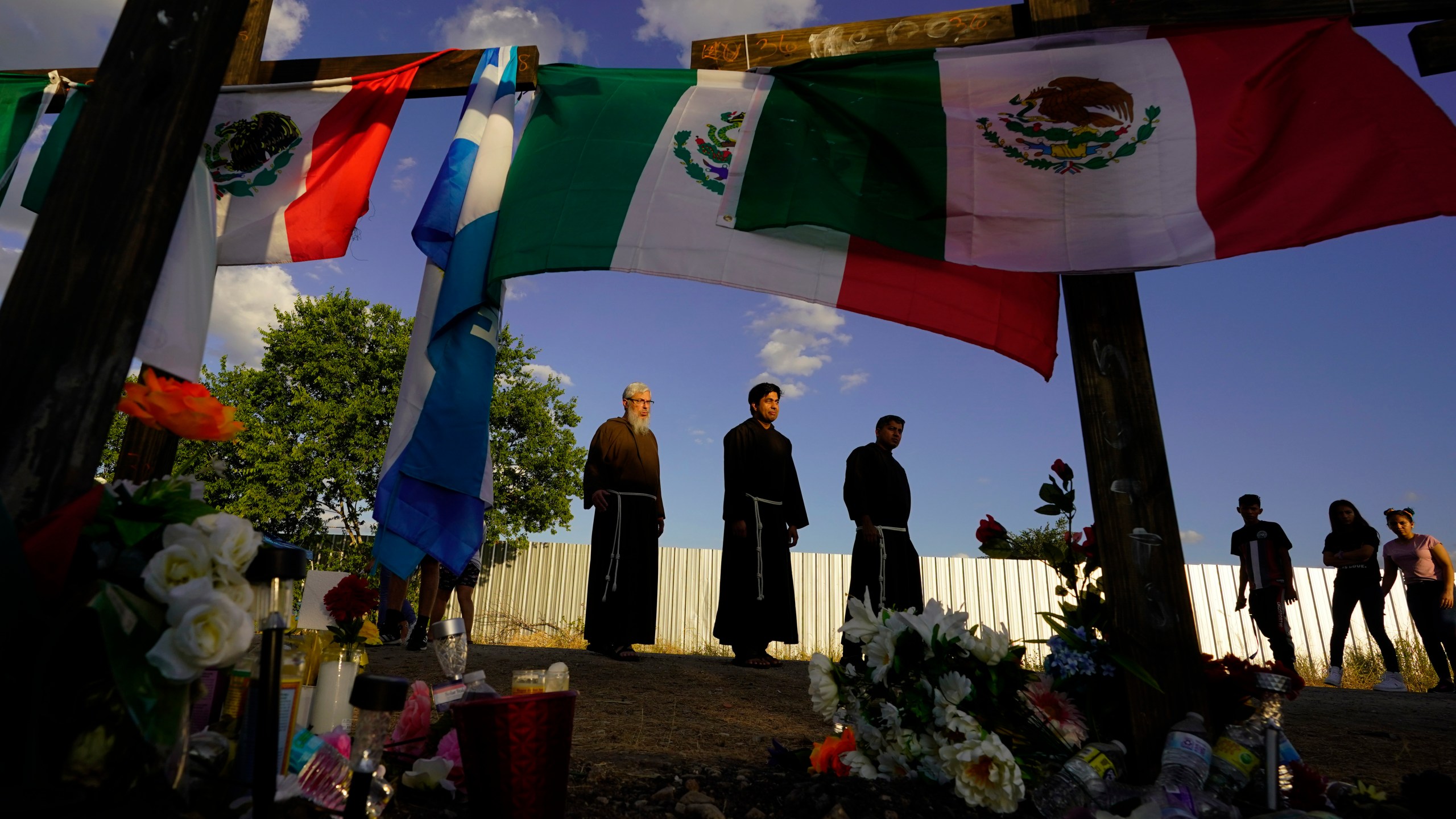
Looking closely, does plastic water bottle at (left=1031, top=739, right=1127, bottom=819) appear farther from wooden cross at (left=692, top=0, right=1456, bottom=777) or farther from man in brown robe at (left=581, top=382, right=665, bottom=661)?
man in brown robe at (left=581, top=382, right=665, bottom=661)

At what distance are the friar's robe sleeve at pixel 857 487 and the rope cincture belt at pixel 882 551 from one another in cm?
12

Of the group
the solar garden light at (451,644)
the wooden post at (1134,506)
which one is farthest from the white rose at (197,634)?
the wooden post at (1134,506)

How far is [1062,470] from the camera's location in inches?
106

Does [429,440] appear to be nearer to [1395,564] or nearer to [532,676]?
[532,676]

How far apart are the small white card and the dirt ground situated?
2.96 feet

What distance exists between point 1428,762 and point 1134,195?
107 inches

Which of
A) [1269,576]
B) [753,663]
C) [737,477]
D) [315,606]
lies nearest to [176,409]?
[315,606]

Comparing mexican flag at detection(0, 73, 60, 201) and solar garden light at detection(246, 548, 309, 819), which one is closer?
solar garden light at detection(246, 548, 309, 819)

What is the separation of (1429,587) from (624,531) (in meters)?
6.82

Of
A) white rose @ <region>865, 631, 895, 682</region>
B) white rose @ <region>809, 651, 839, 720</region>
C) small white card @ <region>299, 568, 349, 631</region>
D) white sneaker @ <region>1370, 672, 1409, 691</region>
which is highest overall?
small white card @ <region>299, 568, 349, 631</region>

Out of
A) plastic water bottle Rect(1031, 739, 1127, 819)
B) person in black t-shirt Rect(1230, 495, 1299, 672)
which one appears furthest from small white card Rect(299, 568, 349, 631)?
person in black t-shirt Rect(1230, 495, 1299, 672)

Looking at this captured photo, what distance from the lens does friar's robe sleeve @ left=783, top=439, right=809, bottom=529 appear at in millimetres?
5949

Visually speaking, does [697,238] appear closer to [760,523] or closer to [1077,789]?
[1077,789]

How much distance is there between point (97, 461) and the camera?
1.42 metres
